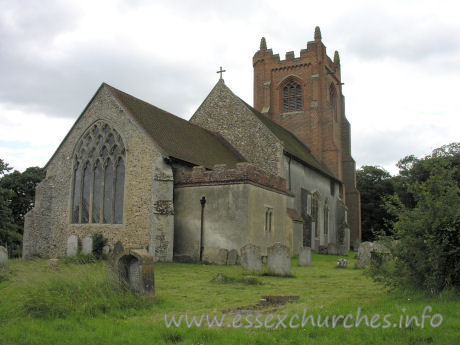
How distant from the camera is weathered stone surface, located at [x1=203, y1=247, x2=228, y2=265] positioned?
1838cm

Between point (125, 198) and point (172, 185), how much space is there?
8.21 feet

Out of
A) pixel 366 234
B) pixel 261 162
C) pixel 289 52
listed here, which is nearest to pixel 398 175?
pixel 366 234

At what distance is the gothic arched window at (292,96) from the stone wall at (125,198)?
2196 centimetres

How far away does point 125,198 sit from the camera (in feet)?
66.4

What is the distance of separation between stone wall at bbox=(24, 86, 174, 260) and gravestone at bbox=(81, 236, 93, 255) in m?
0.63

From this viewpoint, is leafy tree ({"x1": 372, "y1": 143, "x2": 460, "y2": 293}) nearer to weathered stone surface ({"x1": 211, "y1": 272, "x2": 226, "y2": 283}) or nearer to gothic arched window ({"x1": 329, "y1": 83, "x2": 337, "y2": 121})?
weathered stone surface ({"x1": 211, "y1": 272, "x2": 226, "y2": 283})

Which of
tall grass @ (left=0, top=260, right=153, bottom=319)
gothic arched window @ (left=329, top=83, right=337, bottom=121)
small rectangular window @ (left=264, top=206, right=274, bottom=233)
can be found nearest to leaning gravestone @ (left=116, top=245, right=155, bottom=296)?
tall grass @ (left=0, top=260, right=153, bottom=319)

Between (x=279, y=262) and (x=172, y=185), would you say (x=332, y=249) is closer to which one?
(x=172, y=185)

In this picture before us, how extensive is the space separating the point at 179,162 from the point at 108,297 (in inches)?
519

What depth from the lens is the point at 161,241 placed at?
1889 centimetres

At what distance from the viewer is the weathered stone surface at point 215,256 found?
60.3 ft

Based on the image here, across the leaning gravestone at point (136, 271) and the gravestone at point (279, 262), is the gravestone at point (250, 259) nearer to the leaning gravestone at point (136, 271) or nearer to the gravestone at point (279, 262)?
the gravestone at point (279, 262)

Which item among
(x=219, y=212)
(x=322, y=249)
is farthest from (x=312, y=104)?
A: (x=219, y=212)

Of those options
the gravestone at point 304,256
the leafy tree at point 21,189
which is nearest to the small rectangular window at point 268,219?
the gravestone at point 304,256
